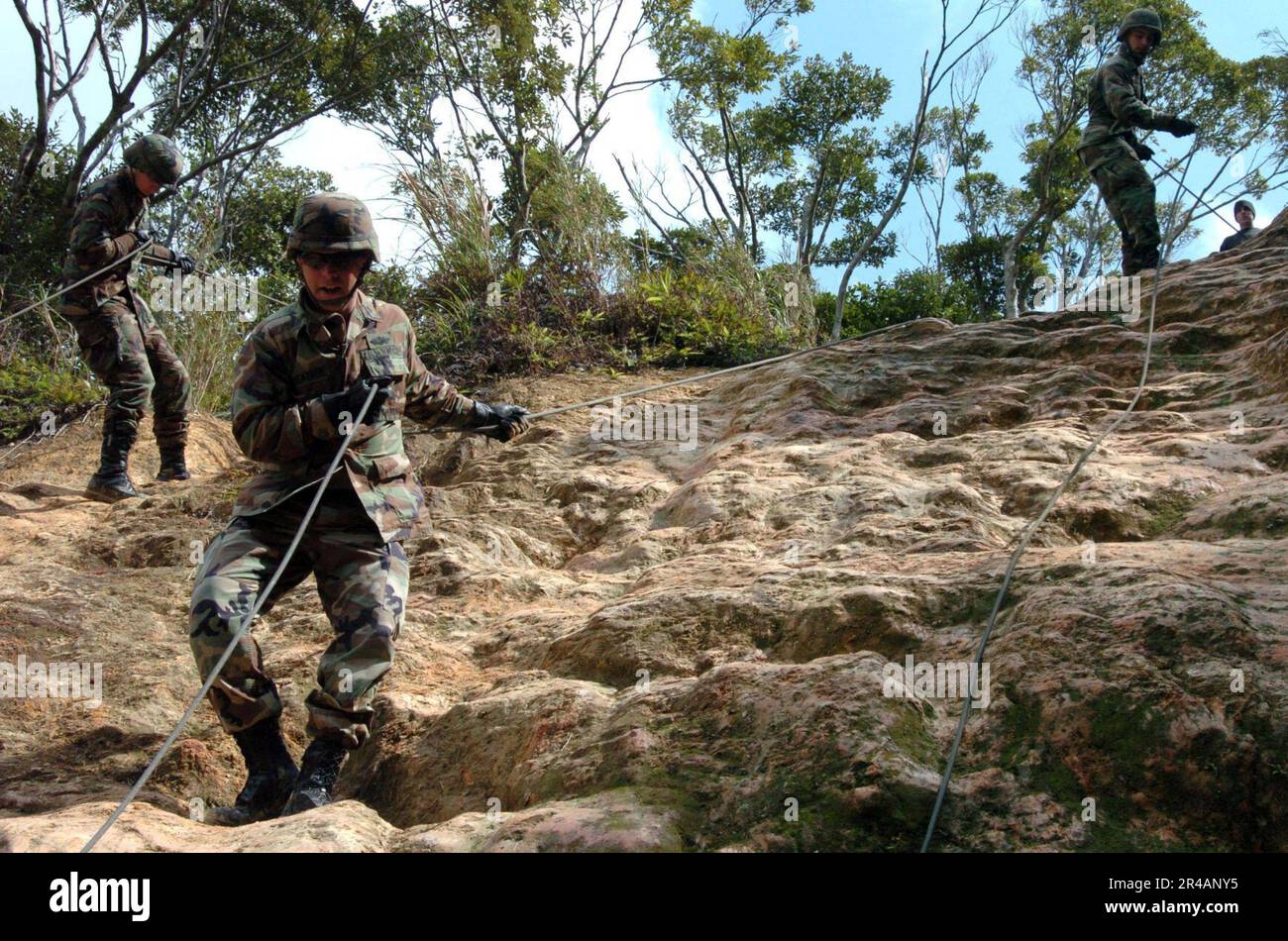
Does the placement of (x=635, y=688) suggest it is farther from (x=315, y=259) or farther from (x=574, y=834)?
(x=315, y=259)

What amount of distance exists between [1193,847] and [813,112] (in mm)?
17483

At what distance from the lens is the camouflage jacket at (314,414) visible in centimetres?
335

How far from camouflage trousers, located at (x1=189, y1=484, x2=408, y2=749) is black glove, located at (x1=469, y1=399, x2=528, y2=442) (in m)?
0.69

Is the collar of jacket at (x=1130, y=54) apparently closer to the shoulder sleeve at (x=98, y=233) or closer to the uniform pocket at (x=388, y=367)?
the uniform pocket at (x=388, y=367)

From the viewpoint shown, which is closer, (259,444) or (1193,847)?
(1193,847)

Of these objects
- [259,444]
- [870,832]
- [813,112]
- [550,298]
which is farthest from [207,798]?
[813,112]

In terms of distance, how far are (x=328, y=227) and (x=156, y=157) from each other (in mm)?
3638

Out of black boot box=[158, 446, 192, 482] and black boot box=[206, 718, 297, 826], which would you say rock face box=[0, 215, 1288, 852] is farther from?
black boot box=[158, 446, 192, 482]

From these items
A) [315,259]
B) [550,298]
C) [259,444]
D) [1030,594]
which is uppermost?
[550,298]

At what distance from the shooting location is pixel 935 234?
72.0 ft

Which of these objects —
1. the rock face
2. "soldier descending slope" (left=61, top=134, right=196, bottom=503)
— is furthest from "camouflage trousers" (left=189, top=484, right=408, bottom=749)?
"soldier descending slope" (left=61, top=134, right=196, bottom=503)

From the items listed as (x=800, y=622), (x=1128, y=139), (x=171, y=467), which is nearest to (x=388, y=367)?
(x=800, y=622)

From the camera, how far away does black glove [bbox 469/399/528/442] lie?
3996 mm

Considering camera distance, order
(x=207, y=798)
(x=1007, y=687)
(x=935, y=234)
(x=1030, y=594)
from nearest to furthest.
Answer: (x=1007, y=687), (x=1030, y=594), (x=207, y=798), (x=935, y=234)
